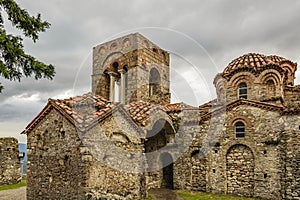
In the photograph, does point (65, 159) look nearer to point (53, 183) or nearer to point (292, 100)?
point (53, 183)

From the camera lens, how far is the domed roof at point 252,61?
15.6 m

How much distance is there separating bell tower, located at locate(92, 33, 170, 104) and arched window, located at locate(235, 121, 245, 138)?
4379mm

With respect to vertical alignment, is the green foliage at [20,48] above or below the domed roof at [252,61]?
below

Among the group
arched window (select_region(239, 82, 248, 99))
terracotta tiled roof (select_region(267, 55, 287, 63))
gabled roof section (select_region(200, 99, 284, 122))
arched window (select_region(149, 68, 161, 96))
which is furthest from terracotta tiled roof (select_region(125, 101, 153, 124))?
terracotta tiled roof (select_region(267, 55, 287, 63))

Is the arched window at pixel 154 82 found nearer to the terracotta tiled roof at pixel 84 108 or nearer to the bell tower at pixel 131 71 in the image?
the bell tower at pixel 131 71

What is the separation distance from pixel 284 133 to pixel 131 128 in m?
7.55

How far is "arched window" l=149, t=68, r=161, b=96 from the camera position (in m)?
16.0

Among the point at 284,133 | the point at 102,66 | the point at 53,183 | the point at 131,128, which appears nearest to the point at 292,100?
the point at 284,133

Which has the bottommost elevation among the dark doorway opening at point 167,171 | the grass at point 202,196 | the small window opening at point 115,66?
the grass at point 202,196

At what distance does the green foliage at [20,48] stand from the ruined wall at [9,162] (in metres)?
12.6

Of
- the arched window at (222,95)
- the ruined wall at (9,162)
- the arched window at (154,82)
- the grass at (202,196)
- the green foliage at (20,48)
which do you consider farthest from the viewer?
the ruined wall at (9,162)

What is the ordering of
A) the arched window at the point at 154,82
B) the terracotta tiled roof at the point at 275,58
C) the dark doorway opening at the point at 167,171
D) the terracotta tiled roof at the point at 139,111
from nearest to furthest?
the terracotta tiled roof at the point at 139,111 → the dark doorway opening at the point at 167,171 → the arched window at the point at 154,82 → the terracotta tiled roof at the point at 275,58

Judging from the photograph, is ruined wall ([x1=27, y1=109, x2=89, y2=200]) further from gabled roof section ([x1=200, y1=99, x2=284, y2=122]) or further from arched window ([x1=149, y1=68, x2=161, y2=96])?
gabled roof section ([x1=200, y1=99, x2=284, y2=122])

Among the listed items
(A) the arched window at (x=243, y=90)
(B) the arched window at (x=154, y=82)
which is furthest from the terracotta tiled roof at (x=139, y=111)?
(A) the arched window at (x=243, y=90)
